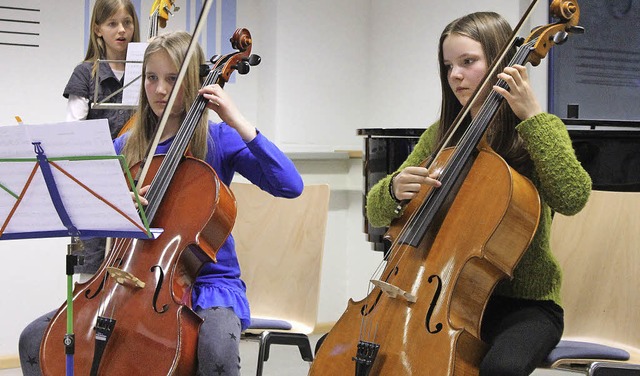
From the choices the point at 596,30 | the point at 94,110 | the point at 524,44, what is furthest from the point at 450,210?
the point at 596,30

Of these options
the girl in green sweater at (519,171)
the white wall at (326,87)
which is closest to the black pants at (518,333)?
the girl in green sweater at (519,171)

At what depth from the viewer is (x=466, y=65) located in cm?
200

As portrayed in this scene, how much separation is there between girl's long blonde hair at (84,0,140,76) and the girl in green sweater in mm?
1284

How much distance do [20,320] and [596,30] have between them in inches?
114

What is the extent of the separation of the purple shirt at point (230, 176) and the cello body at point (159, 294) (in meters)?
0.10

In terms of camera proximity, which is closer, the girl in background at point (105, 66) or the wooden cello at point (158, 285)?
the wooden cello at point (158, 285)

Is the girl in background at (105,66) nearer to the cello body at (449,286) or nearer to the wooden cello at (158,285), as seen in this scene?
the wooden cello at (158,285)

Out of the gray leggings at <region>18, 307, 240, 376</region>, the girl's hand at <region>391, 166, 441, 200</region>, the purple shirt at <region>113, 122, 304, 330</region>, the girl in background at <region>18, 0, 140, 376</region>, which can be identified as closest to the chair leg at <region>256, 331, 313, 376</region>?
the purple shirt at <region>113, 122, 304, 330</region>

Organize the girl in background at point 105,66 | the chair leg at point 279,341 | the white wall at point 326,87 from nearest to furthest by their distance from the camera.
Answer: the chair leg at point 279,341
the girl in background at point 105,66
the white wall at point 326,87

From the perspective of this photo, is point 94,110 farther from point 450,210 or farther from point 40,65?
point 450,210

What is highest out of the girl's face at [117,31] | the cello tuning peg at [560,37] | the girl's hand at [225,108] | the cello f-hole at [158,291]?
the girl's face at [117,31]

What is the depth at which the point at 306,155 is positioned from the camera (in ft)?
14.6

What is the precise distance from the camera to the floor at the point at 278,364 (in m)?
3.76

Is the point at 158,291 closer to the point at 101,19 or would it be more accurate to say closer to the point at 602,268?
the point at 602,268
